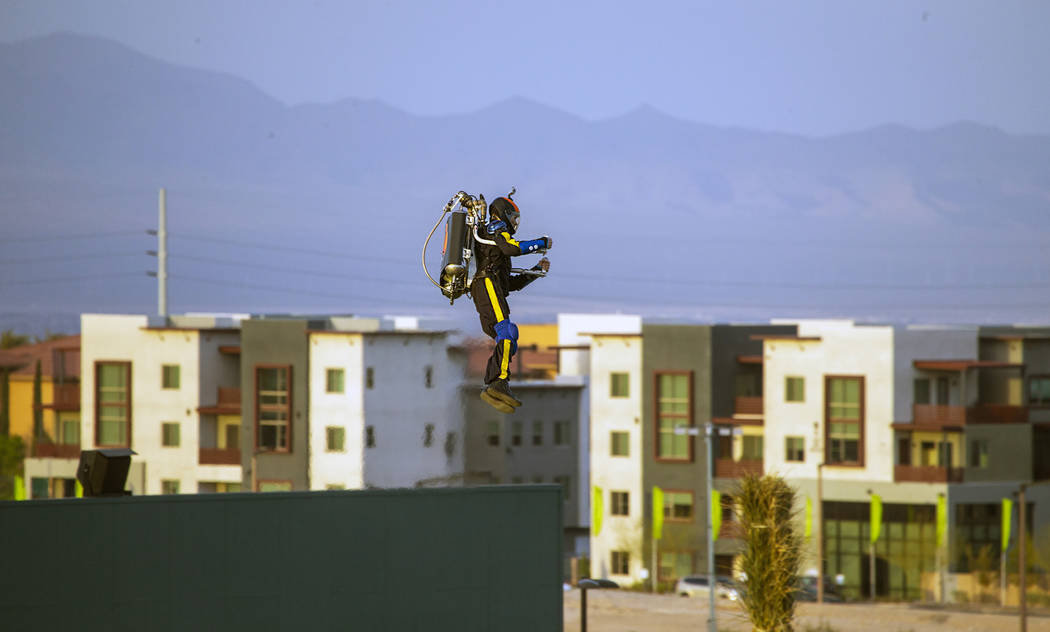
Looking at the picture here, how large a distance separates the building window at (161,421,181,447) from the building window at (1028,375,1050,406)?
50.9 m

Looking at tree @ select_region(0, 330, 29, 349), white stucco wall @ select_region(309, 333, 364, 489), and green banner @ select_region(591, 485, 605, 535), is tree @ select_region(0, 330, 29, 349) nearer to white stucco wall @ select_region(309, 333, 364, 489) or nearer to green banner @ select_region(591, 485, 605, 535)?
white stucco wall @ select_region(309, 333, 364, 489)

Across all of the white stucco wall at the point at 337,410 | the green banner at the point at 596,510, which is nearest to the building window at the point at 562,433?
the green banner at the point at 596,510

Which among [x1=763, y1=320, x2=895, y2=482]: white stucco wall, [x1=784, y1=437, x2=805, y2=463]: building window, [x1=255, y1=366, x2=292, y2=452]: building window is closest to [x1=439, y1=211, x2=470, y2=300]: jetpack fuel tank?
[x1=255, y1=366, x2=292, y2=452]: building window

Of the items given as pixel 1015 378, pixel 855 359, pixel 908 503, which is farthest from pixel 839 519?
pixel 1015 378

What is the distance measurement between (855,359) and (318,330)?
100ft

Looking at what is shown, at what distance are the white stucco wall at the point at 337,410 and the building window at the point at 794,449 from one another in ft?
81.9

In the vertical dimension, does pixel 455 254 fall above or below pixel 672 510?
above

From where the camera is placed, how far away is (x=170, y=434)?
8494cm

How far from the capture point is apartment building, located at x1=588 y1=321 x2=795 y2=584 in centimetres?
8231

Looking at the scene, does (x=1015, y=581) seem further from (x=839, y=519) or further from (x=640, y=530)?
(x=640, y=530)

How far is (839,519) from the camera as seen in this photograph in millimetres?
79250

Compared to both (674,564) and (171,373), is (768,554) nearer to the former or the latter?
(674,564)

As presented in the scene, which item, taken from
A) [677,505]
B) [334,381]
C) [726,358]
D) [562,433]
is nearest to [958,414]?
[726,358]

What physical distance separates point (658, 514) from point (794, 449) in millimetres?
8676
